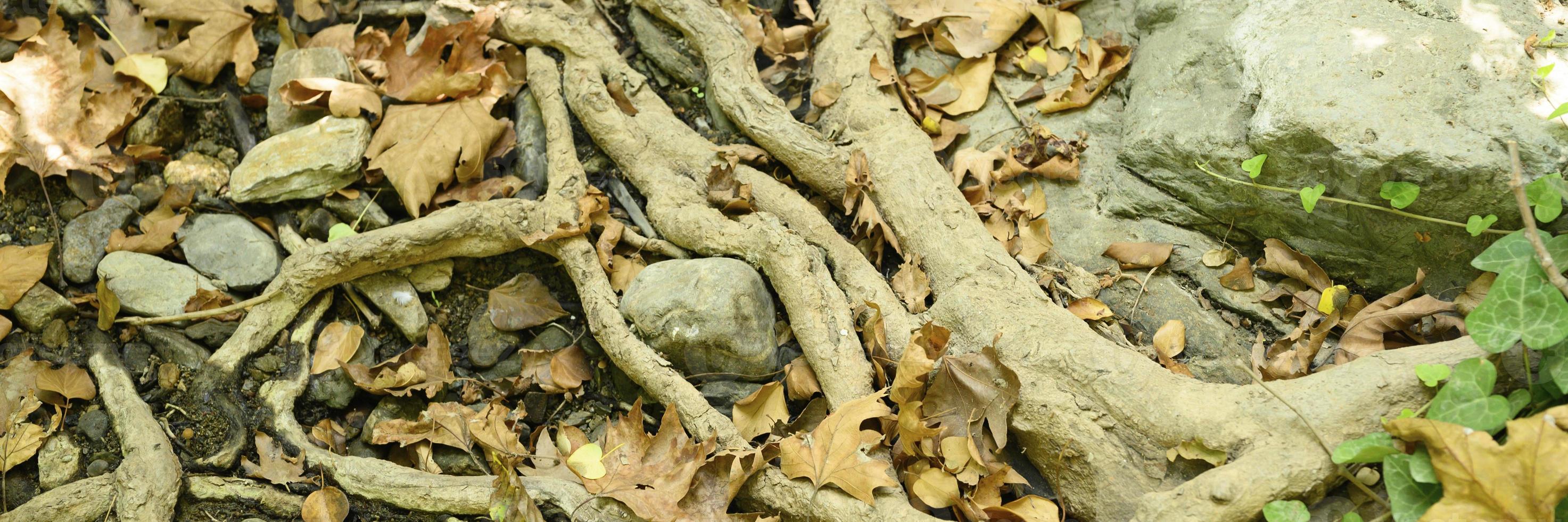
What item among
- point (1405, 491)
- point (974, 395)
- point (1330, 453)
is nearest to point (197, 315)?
point (974, 395)

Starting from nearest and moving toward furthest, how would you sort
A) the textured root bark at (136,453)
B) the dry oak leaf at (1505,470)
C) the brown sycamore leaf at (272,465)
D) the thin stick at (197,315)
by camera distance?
the dry oak leaf at (1505,470) < the textured root bark at (136,453) < the brown sycamore leaf at (272,465) < the thin stick at (197,315)

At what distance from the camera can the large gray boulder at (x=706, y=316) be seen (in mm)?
2648

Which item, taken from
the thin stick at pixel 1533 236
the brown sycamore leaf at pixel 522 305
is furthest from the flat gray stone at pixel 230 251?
the thin stick at pixel 1533 236

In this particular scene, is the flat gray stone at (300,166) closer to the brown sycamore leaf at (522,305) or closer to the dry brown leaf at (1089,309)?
the brown sycamore leaf at (522,305)

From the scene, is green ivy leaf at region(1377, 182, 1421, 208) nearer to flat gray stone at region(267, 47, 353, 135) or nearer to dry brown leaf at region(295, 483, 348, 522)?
dry brown leaf at region(295, 483, 348, 522)

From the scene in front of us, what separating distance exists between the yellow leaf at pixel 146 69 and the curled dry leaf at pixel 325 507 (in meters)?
1.74

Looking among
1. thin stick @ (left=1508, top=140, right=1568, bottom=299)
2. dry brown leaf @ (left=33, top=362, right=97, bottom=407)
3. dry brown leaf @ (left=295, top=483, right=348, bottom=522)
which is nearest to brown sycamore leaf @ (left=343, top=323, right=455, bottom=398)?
dry brown leaf @ (left=295, top=483, right=348, bottom=522)

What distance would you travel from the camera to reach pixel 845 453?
92.7 inches

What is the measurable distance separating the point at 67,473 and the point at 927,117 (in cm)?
303

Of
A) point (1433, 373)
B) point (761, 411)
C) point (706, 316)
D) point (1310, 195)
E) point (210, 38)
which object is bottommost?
point (761, 411)

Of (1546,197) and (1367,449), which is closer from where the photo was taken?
(1367,449)

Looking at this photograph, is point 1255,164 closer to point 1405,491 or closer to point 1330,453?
point 1330,453

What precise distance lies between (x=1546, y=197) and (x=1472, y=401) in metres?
0.56

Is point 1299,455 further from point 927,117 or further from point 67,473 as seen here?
point 67,473
